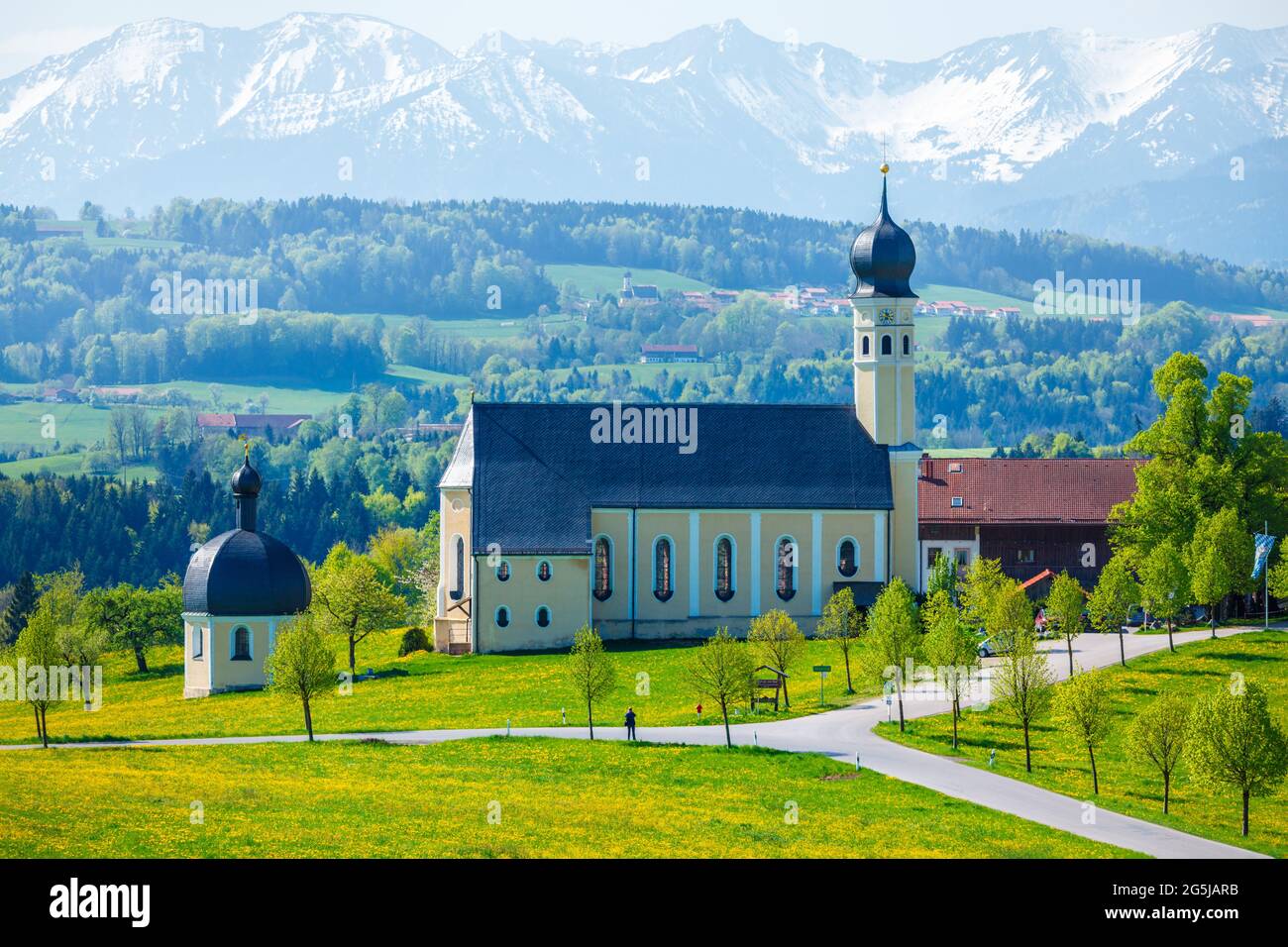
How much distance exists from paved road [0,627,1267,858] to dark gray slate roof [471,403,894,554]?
13.3 meters

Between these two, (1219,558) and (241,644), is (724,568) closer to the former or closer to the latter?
(241,644)

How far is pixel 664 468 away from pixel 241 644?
57.2 ft

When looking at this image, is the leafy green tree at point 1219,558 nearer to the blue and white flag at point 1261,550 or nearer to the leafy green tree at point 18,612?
the blue and white flag at point 1261,550

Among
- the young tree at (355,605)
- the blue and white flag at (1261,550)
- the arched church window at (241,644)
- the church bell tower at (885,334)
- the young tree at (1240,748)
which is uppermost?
the church bell tower at (885,334)

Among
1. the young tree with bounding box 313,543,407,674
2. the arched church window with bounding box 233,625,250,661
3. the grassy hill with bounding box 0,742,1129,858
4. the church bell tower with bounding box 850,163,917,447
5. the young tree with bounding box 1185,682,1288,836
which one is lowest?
the grassy hill with bounding box 0,742,1129,858

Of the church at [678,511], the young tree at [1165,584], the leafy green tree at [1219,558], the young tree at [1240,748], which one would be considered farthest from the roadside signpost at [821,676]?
the young tree at [1240,748]

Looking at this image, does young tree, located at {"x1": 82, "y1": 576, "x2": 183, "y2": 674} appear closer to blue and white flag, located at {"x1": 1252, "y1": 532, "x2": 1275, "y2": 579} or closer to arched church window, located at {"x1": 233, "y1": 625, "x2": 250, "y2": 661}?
arched church window, located at {"x1": 233, "y1": 625, "x2": 250, "y2": 661}

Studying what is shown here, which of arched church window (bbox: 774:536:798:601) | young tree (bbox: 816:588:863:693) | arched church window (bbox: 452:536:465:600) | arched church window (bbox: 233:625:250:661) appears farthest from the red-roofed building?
arched church window (bbox: 233:625:250:661)

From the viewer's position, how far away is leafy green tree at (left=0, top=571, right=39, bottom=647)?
102750mm

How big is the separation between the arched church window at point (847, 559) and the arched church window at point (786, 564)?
67.3 inches

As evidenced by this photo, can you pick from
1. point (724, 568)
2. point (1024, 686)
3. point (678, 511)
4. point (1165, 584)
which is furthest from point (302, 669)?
point (1165, 584)

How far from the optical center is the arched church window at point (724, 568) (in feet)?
269
